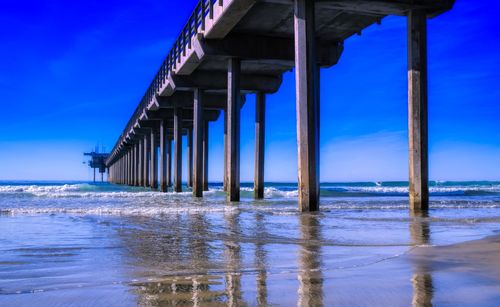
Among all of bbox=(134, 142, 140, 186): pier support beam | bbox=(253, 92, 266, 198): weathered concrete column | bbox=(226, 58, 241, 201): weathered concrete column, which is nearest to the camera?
bbox=(226, 58, 241, 201): weathered concrete column

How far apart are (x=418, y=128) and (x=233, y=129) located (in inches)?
275

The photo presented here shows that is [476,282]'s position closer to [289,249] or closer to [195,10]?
[289,249]

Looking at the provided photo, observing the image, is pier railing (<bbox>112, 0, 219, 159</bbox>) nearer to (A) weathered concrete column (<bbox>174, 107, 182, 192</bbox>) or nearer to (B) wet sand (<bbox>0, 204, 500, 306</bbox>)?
(A) weathered concrete column (<bbox>174, 107, 182, 192</bbox>)

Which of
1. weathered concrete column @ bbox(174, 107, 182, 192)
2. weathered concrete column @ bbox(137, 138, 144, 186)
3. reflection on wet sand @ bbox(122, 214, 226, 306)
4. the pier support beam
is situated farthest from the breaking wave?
reflection on wet sand @ bbox(122, 214, 226, 306)

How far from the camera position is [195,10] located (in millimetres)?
18016

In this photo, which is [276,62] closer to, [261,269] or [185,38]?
[185,38]

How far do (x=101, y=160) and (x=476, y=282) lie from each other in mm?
122206

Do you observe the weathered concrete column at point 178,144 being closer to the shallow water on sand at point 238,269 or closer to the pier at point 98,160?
the shallow water on sand at point 238,269

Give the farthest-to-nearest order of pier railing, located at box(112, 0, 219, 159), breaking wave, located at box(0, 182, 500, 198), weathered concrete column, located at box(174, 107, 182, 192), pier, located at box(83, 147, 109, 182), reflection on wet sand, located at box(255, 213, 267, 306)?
1. pier, located at box(83, 147, 109, 182)
2. weathered concrete column, located at box(174, 107, 182, 192)
3. breaking wave, located at box(0, 182, 500, 198)
4. pier railing, located at box(112, 0, 219, 159)
5. reflection on wet sand, located at box(255, 213, 267, 306)

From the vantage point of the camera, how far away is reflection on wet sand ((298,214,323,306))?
2592 millimetres

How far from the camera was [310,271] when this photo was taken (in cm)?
346

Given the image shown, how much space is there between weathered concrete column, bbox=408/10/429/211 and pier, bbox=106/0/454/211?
22mm

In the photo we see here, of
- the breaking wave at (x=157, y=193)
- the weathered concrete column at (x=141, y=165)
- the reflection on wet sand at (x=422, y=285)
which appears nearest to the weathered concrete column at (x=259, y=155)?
the breaking wave at (x=157, y=193)

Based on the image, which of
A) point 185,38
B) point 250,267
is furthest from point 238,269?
point 185,38
